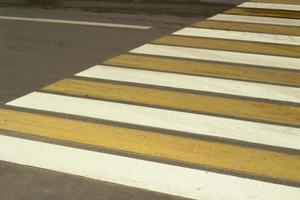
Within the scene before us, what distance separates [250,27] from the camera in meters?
8.60

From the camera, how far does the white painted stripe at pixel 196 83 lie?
6.01 meters

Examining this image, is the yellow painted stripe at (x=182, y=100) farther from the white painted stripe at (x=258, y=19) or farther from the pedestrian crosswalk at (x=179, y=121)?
the white painted stripe at (x=258, y=19)

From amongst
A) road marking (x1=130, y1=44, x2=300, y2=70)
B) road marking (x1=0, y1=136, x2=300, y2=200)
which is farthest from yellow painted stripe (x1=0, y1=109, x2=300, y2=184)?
road marking (x1=130, y1=44, x2=300, y2=70)

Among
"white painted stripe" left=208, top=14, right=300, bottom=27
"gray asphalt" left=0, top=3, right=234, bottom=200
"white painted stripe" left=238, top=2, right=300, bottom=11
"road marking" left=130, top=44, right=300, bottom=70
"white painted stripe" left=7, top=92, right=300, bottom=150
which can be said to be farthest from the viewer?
"white painted stripe" left=238, top=2, right=300, bottom=11

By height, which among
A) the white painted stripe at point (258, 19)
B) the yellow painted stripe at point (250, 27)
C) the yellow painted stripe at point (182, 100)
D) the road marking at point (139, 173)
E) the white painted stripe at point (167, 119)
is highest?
the white painted stripe at point (258, 19)

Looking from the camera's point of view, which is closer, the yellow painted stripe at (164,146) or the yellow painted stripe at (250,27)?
the yellow painted stripe at (164,146)

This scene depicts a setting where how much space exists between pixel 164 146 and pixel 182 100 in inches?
45.4

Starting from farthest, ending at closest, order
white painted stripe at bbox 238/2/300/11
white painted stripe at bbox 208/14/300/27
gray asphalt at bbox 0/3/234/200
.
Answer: white painted stripe at bbox 238/2/300/11, white painted stripe at bbox 208/14/300/27, gray asphalt at bbox 0/3/234/200

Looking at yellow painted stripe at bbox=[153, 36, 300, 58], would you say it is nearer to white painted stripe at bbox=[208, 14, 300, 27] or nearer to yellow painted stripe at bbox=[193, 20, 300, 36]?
yellow painted stripe at bbox=[193, 20, 300, 36]

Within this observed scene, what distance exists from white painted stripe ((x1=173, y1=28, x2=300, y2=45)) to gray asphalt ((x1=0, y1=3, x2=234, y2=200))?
1.19 ft

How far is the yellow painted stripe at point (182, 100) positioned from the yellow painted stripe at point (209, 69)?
2.39 ft

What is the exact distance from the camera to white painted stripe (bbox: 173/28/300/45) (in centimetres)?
789

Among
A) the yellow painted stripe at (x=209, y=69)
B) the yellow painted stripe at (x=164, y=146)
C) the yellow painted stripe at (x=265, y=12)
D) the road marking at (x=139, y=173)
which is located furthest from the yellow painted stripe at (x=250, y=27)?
the road marking at (x=139, y=173)

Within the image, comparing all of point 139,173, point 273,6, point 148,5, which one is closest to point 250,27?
point 273,6
